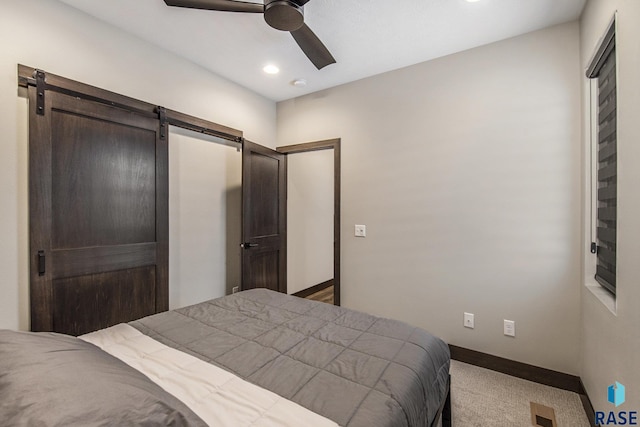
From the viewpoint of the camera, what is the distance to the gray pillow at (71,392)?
63cm

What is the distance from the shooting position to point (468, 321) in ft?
8.15

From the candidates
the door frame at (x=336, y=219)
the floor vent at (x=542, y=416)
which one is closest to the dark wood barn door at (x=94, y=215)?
the door frame at (x=336, y=219)

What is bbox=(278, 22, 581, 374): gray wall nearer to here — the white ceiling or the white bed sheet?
the white ceiling

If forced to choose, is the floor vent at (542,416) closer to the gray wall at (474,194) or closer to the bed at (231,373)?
the gray wall at (474,194)

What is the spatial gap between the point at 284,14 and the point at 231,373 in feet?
5.93

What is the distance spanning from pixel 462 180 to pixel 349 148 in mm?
1203

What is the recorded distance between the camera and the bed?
27.6 inches

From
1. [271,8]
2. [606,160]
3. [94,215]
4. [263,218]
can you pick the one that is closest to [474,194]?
[606,160]

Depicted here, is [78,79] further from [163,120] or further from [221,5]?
[221,5]

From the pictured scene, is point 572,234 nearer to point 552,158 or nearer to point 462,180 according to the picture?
point 552,158

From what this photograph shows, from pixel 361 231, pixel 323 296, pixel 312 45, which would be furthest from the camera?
pixel 323 296

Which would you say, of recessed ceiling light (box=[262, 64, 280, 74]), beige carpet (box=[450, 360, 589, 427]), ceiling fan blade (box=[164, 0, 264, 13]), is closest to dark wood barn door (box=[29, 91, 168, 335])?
ceiling fan blade (box=[164, 0, 264, 13])

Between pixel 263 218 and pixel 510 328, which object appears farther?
pixel 263 218

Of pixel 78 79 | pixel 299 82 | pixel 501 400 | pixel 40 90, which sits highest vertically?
pixel 299 82
